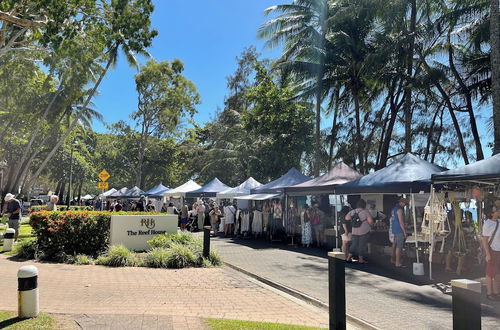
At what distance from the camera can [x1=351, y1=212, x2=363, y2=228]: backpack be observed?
39.2ft

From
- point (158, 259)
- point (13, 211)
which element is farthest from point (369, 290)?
point (13, 211)

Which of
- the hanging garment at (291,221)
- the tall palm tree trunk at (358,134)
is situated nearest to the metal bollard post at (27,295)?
the hanging garment at (291,221)

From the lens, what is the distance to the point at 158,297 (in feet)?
23.8

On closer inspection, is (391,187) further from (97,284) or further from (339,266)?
(97,284)

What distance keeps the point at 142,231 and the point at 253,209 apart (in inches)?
344

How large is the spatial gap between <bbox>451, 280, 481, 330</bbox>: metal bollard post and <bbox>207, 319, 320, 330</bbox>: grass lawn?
2742mm

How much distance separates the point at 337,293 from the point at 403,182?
680cm

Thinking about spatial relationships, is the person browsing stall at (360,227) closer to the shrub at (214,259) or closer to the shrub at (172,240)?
the shrub at (214,259)

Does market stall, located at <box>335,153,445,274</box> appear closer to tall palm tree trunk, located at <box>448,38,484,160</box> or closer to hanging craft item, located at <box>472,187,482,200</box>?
hanging craft item, located at <box>472,187,482,200</box>

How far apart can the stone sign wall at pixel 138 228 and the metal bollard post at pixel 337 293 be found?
880cm

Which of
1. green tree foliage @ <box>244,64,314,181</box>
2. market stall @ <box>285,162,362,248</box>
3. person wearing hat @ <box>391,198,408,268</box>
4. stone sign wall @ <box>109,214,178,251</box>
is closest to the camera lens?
person wearing hat @ <box>391,198,408,268</box>

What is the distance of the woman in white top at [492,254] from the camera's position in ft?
25.1

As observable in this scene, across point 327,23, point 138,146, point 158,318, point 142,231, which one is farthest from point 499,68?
point 138,146

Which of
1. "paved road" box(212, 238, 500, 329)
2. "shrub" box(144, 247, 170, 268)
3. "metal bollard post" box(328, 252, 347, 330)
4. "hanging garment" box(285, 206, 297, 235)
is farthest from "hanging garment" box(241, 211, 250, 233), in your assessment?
"metal bollard post" box(328, 252, 347, 330)
